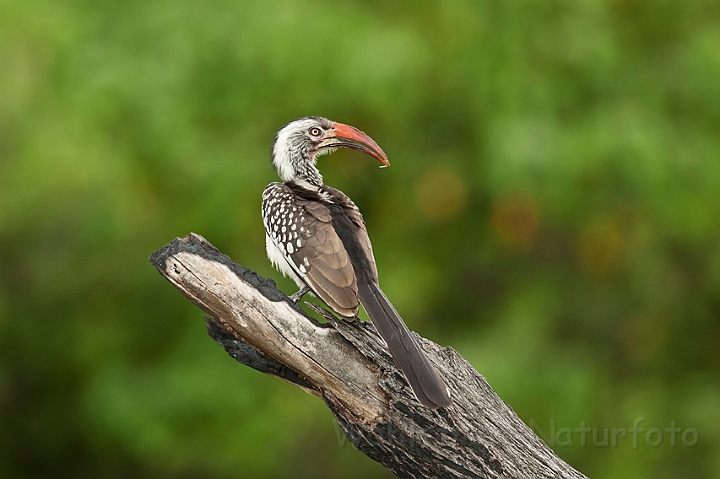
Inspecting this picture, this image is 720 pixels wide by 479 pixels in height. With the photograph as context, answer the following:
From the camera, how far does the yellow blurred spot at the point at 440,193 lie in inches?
293

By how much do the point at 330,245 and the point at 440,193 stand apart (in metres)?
3.79

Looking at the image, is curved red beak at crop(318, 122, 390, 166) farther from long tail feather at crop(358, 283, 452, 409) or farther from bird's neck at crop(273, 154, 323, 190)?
long tail feather at crop(358, 283, 452, 409)

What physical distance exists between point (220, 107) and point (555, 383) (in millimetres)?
3592

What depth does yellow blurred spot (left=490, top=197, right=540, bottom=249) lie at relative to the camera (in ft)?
24.6

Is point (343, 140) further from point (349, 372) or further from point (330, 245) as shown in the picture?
point (349, 372)

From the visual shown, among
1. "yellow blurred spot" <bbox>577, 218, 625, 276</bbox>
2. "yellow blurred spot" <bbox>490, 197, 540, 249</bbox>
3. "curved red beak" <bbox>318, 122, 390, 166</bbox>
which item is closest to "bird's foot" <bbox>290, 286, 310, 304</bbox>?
"curved red beak" <bbox>318, 122, 390, 166</bbox>

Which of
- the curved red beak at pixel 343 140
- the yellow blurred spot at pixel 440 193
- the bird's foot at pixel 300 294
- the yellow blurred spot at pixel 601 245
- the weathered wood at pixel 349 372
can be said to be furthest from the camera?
the yellow blurred spot at pixel 601 245

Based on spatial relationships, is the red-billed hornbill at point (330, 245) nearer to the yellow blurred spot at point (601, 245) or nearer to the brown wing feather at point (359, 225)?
the brown wing feather at point (359, 225)

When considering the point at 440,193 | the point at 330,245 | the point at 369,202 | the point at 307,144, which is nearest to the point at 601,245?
the point at 440,193

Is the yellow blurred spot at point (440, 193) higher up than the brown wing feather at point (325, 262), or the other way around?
the yellow blurred spot at point (440, 193)

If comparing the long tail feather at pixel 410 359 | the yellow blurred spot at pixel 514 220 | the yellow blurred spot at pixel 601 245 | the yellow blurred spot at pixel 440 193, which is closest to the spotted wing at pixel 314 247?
the long tail feather at pixel 410 359

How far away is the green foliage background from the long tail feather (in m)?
2.85

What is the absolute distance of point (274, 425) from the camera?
697cm

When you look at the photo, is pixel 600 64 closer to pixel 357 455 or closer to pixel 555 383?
pixel 555 383
